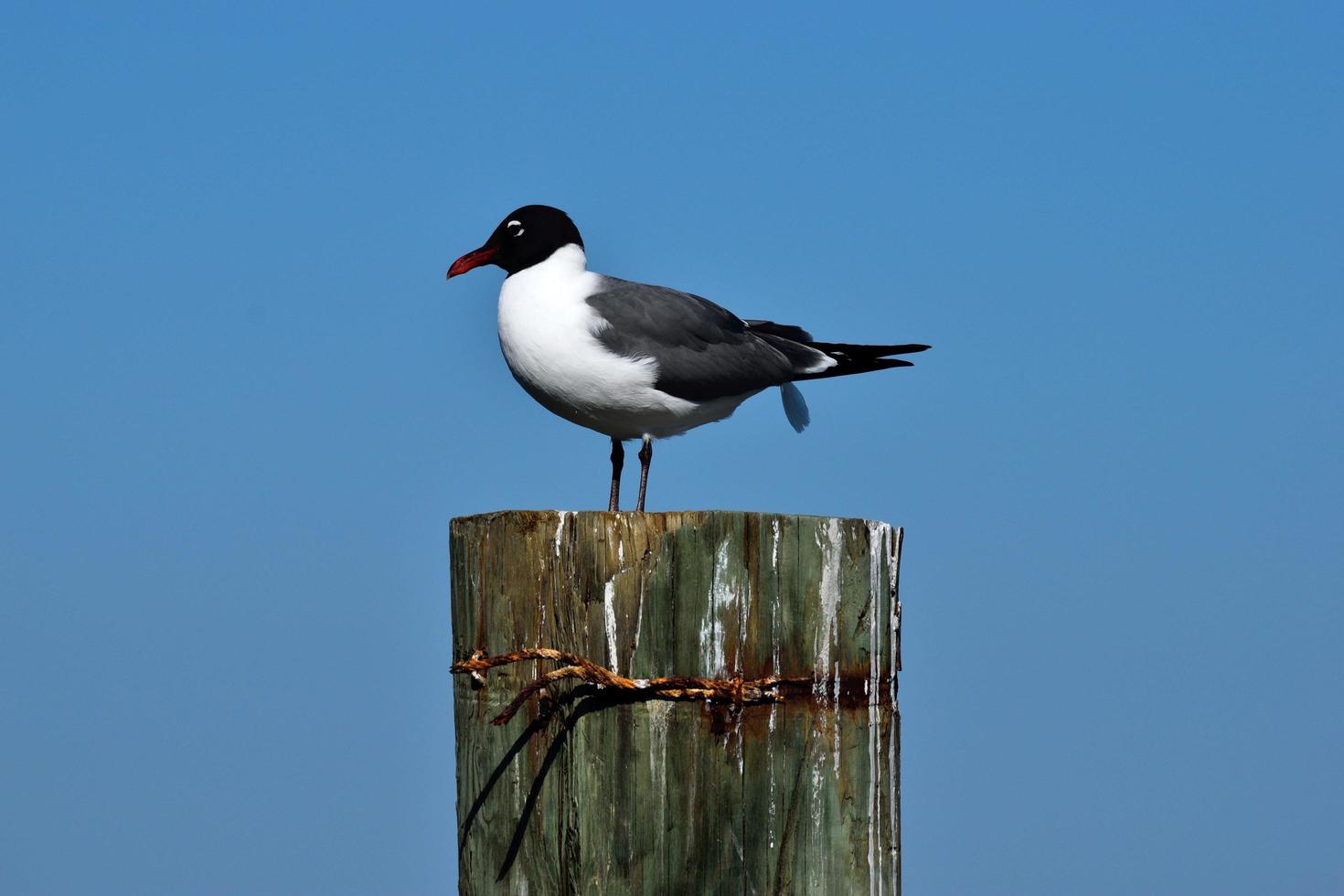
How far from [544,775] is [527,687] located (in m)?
→ 0.26

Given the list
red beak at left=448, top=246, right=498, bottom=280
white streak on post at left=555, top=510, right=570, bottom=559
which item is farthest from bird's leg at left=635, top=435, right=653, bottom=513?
white streak on post at left=555, top=510, right=570, bottom=559

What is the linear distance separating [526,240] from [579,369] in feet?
3.69

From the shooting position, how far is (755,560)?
421 centimetres

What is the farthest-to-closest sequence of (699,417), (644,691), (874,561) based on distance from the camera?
(699,417) → (874,561) → (644,691)

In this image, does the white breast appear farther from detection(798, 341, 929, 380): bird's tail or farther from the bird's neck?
detection(798, 341, 929, 380): bird's tail

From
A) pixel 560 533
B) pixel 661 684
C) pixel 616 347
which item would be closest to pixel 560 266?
pixel 616 347

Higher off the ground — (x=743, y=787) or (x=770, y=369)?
(x=770, y=369)

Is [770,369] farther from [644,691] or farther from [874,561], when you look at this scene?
[644,691]

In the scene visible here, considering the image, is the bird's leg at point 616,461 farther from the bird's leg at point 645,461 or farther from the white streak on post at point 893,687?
the white streak on post at point 893,687

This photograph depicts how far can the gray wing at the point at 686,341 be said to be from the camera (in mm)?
6828

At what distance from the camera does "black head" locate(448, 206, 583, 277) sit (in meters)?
7.46

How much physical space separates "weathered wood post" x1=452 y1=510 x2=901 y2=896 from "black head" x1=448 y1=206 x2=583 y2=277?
3.21 meters

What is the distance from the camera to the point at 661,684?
163 inches

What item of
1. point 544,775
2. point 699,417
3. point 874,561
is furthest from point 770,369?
point 544,775
